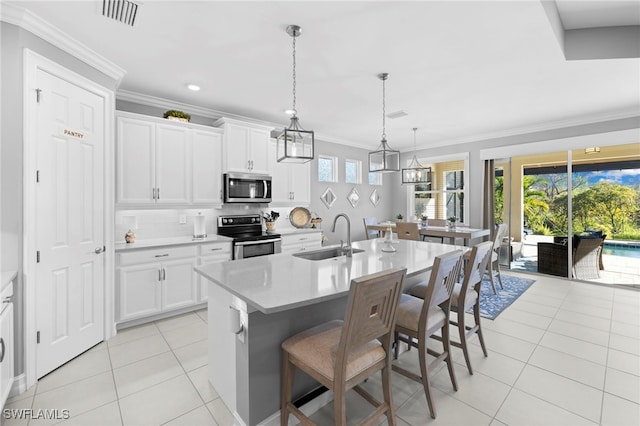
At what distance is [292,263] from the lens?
7.56 feet

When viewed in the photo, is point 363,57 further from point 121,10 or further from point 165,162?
point 165,162

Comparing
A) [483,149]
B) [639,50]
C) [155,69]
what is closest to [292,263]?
[155,69]

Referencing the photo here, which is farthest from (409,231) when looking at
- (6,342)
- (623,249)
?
(6,342)

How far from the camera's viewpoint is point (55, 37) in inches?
93.4

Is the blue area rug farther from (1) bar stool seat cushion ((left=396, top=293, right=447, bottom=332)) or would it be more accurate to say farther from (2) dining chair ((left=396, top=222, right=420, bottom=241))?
(1) bar stool seat cushion ((left=396, top=293, right=447, bottom=332))

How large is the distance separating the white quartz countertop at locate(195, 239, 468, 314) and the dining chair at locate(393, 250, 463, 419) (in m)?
0.20

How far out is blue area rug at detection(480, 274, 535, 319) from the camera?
3764mm

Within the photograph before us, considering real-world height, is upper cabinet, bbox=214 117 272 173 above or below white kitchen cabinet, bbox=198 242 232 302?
above

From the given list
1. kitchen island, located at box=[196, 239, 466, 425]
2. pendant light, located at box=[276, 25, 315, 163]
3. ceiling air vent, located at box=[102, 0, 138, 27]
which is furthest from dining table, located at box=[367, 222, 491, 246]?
ceiling air vent, located at box=[102, 0, 138, 27]

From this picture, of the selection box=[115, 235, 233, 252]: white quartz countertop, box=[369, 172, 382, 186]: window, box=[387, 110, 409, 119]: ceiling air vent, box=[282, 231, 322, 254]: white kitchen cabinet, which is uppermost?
box=[387, 110, 409, 119]: ceiling air vent

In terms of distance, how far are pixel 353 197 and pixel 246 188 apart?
3.06 meters

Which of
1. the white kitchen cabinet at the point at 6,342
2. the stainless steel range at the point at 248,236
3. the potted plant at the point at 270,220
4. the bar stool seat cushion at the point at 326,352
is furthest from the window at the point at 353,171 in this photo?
the white kitchen cabinet at the point at 6,342

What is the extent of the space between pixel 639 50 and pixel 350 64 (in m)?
2.76

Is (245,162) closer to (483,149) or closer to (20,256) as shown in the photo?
(20,256)
